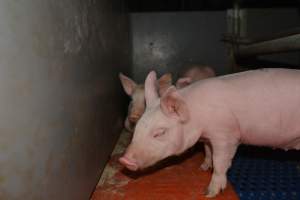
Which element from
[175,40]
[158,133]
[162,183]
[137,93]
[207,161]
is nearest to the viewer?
[158,133]

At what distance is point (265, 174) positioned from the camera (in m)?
3.02

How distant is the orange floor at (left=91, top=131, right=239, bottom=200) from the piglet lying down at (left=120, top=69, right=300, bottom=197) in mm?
283

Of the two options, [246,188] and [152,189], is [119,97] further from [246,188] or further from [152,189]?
[246,188]

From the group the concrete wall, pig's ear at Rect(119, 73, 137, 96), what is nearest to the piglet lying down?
pig's ear at Rect(119, 73, 137, 96)

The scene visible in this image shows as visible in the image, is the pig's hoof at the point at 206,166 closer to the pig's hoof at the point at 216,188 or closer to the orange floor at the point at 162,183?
the orange floor at the point at 162,183

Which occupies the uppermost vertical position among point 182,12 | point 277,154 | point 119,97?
point 182,12

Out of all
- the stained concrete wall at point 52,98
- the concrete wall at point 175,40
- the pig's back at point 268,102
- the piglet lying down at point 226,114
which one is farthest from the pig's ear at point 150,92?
the concrete wall at point 175,40

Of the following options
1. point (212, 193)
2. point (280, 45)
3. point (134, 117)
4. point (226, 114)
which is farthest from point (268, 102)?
point (134, 117)

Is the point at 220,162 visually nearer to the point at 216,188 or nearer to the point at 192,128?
the point at 216,188

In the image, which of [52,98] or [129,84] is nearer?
[52,98]

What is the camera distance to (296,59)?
5059 mm

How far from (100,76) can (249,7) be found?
285 centimetres

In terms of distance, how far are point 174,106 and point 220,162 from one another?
57cm

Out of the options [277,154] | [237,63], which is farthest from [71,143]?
[237,63]
